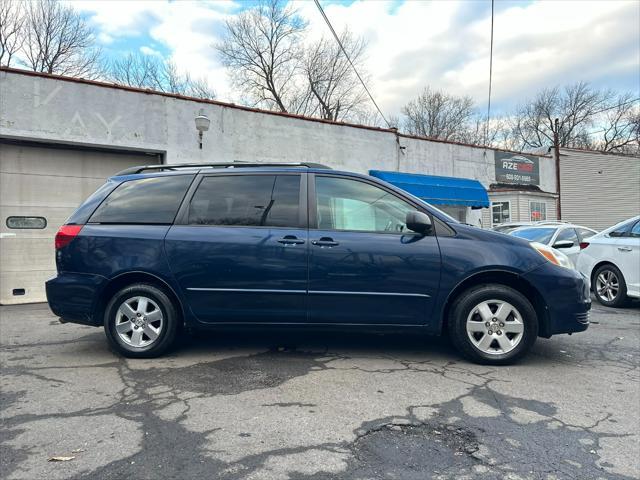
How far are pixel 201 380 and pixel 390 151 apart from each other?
1104 centimetres

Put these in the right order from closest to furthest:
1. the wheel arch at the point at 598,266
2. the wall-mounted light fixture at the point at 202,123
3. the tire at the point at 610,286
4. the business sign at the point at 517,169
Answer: the tire at the point at 610,286 < the wheel arch at the point at 598,266 < the wall-mounted light fixture at the point at 202,123 < the business sign at the point at 517,169

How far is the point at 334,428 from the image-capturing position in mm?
2822

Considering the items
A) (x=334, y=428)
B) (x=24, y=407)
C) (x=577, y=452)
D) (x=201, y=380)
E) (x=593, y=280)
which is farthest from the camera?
(x=593, y=280)

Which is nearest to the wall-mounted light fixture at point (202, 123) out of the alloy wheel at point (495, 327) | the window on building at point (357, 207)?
the window on building at point (357, 207)

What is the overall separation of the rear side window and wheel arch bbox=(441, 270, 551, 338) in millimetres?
2770

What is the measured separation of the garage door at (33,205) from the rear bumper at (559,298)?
853cm

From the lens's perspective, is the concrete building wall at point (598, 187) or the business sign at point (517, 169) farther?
the concrete building wall at point (598, 187)

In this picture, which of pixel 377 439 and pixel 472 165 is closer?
pixel 377 439

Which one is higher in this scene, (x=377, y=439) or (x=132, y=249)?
(x=132, y=249)

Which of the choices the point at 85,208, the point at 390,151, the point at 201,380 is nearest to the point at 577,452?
the point at 201,380

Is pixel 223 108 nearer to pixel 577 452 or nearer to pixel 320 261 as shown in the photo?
pixel 320 261

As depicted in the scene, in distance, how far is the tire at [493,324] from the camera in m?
4.01

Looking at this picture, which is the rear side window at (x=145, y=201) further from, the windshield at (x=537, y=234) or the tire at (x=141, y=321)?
the windshield at (x=537, y=234)

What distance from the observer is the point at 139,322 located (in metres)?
4.23
